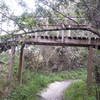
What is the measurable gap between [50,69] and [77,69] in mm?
3348

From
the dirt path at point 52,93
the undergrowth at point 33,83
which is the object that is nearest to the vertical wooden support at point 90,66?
the dirt path at point 52,93

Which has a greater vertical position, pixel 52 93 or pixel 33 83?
pixel 33 83

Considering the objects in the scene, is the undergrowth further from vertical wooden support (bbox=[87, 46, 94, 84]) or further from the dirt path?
vertical wooden support (bbox=[87, 46, 94, 84])

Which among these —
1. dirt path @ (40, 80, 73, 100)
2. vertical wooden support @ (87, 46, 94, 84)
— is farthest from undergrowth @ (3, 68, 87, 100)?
vertical wooden support @ (87, 46, 94, 84)

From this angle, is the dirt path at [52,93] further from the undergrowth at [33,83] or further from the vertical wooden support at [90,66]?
the vertical wooden support at [90,66]

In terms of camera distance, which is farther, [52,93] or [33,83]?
[33,83]

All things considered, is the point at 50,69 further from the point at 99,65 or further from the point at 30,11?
the point at 30,11

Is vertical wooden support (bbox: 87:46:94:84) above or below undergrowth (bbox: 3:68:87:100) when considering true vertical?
above

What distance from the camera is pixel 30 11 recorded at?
20.7 ft

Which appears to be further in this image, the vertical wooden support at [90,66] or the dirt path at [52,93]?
the dirt path at [52,93]

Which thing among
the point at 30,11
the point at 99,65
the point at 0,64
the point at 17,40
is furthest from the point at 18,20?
the point at 0,64

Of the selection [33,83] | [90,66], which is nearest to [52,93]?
[33,83]

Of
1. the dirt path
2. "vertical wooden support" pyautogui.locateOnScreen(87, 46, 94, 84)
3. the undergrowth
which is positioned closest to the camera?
the undergrowth

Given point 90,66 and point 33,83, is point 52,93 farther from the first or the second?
point 90,66
